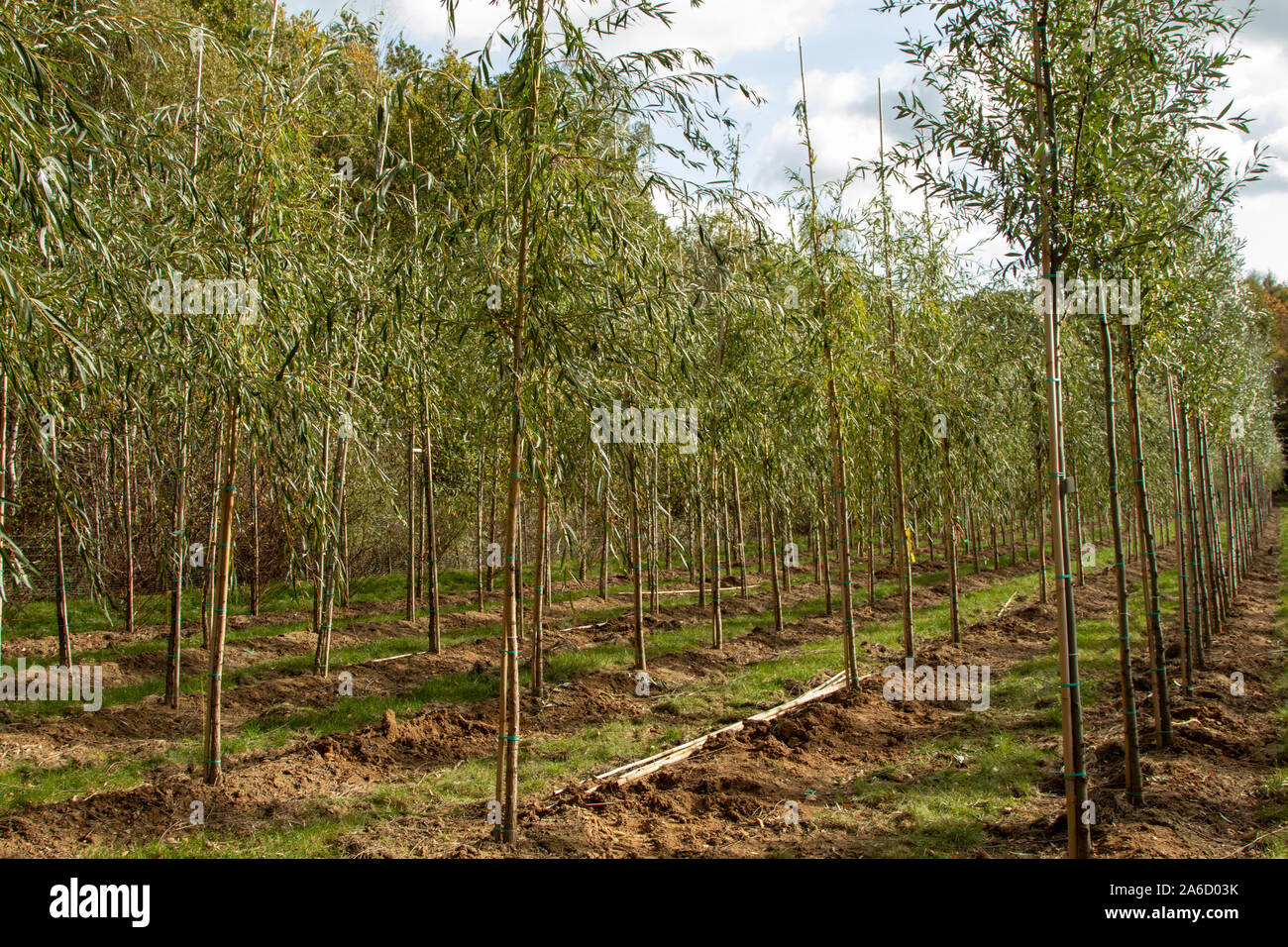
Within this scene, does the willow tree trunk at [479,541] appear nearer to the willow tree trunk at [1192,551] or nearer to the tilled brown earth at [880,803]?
the tilled brown earth at [880,803]

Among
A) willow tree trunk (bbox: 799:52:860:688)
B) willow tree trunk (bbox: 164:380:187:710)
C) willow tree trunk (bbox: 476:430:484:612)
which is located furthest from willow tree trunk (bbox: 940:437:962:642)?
willow tree trunk (bbox: 164:380:187:710)

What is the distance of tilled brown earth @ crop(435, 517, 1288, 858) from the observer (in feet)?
14.7

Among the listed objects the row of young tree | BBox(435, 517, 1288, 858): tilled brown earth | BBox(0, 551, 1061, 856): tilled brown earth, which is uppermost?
the row of young tree

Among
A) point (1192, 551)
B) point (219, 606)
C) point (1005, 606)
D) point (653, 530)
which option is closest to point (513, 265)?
point (219, 606)

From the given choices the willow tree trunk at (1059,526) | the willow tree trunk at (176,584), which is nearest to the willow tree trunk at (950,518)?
the willow tree trunk at (1059,526)

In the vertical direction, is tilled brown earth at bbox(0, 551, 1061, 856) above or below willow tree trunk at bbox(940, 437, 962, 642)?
below

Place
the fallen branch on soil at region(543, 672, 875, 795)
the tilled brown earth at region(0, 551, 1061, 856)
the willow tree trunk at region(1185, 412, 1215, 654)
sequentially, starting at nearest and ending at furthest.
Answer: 1. the tilled brown earth at region(0, 551, 1061, 856)
2. the fallen branch on soil at region(543, 672, 875, 795)
3. the willow tree trunk at region(1185, 412, 1215, 654)

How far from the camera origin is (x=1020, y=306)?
1224 centimetres

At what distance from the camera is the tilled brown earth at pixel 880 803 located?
14.7 feet

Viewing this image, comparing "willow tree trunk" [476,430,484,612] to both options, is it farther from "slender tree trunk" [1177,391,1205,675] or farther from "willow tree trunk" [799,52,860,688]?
"slender tree trunk" [1177,391,1205,675]

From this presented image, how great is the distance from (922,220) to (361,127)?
8375mm

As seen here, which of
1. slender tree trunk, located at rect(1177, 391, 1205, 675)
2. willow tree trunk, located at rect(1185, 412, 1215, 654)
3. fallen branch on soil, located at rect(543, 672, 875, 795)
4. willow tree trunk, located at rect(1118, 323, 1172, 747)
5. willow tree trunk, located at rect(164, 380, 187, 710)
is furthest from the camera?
willow tree trunk, located at rect(1185, 412, 1215, 654)
